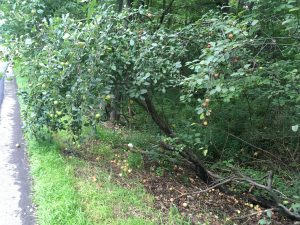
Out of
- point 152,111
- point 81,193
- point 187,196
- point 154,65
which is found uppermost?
point 154,65

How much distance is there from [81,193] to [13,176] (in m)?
1.05

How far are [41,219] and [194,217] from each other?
67.5 inches

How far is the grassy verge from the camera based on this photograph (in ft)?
11.0

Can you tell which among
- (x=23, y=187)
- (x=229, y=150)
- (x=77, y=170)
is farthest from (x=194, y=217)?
(x=229, y=150)

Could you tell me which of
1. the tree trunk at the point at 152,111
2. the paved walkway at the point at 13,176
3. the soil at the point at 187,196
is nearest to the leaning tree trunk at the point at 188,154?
the tree trunk at the point at 152,111

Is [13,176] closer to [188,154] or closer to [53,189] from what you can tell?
[53,189]

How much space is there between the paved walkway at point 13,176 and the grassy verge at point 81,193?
0.11m

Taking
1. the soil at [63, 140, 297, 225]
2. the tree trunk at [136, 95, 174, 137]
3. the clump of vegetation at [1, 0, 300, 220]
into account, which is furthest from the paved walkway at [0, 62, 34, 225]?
the tree trunk at [136, 95, 174, 137]

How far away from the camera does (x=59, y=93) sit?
4129mm

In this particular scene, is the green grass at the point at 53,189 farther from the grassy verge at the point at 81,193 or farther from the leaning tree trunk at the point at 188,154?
the leaning tree trunk at the point at 188,154

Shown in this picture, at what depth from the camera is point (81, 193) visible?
3.73 metres

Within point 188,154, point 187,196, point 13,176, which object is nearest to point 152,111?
point 188,154

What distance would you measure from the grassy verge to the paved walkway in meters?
0.11

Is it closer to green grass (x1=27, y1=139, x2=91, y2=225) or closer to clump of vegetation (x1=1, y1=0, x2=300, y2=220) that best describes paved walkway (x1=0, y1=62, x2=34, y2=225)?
green grass (x1=27, y1=139, x2=91, y2=225)
